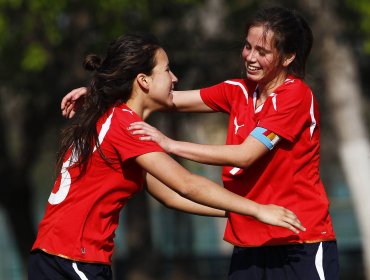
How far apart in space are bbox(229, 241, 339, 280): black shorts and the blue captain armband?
499 millimetres

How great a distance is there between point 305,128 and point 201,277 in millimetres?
16971

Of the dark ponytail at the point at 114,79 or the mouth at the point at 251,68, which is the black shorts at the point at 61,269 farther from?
the mouth at the point at 251,68

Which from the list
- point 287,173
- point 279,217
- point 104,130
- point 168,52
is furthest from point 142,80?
point 168,52

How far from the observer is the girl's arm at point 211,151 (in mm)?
4691

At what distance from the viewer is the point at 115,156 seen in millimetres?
4754

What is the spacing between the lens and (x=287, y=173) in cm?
484

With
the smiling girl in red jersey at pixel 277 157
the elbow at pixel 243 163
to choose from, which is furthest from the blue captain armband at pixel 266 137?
the elbow at pixel 243 163

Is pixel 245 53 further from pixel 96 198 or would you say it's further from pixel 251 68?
pixel 96 198

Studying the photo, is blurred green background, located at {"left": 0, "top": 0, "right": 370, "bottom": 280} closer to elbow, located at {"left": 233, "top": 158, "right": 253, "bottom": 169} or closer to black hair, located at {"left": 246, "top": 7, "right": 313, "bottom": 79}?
black hair, located at {"left": 246, "top": 7, "right": 313, "bottom": 79}

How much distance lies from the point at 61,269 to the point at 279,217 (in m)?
1.03

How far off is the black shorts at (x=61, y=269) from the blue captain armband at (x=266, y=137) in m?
0.93

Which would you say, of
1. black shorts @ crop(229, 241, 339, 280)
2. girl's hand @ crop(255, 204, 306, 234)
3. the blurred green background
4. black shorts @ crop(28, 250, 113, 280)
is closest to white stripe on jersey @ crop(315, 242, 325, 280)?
black shorts @ crop(229, 241, 339, 280)

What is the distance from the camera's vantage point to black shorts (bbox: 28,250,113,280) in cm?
469

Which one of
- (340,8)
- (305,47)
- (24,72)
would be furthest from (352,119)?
(305,47)
